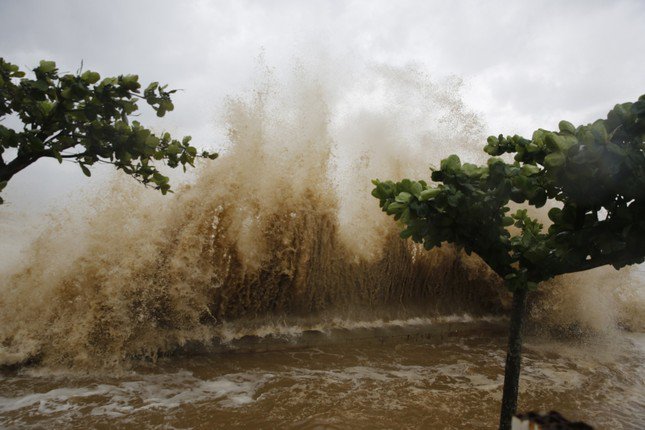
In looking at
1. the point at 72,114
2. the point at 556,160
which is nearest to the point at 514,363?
the point at 556,160

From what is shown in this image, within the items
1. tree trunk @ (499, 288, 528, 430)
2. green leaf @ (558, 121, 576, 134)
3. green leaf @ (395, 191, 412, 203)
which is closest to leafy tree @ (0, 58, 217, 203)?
green leaf @ (395, 191, 412, 203)

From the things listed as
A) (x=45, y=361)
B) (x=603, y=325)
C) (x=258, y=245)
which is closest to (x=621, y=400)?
(x=603, y=325)

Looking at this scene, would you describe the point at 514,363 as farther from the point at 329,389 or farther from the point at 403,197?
the point at 329,389

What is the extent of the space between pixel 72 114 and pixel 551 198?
287 centimetres

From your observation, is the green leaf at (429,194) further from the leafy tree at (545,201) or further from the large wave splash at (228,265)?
the large wave splash at (228,265)

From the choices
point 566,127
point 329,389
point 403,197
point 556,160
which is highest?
point 566,127

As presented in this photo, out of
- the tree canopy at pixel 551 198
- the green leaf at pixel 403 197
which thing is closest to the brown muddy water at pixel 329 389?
the tree canopy at pixel 551 198

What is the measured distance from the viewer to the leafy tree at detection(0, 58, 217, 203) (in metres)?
1.83

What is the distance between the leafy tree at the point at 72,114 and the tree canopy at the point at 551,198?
1.70 meters

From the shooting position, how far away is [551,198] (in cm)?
253

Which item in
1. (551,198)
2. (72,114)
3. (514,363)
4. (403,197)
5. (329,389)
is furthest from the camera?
(329,389)

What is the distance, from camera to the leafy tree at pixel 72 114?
183 cm

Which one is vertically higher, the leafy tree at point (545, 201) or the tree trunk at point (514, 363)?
the leafy tree at point (545, 201)

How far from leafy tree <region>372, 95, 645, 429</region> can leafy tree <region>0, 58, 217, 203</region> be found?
5.56 feet
